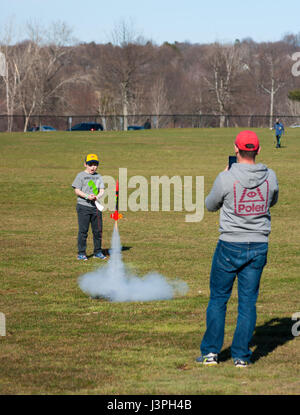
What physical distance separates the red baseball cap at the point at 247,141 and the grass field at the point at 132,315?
2.02 meters

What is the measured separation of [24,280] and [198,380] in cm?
603

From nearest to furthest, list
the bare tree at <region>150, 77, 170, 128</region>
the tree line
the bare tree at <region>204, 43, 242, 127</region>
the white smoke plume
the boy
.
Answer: the white smoke plume < the boy < the tree line < the bare tree at <region>204, 43, 242, 127</region> < the bare tree at <region>150, 77, 170, 128</region>

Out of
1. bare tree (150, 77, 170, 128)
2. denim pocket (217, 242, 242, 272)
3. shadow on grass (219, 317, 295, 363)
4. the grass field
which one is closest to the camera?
the grass field

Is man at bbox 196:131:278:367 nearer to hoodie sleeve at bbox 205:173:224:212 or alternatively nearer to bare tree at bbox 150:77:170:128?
hoodie sleeve at bbox 205:173:224:212

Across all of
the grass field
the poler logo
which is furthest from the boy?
the poler logo

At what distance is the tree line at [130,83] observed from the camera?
8300cm

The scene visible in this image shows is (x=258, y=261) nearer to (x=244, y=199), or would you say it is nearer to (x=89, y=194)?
(x=244, y=199)

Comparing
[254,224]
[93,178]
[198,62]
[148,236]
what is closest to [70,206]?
[148,236]

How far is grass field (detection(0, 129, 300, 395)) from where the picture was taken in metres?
5.67

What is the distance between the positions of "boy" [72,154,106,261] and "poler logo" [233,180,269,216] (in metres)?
6.52

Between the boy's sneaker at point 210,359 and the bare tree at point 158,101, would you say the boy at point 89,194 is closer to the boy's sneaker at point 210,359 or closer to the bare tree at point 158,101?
the boy's sneaker at point 210,359

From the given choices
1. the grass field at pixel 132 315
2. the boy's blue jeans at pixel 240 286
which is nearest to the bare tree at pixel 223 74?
the grass field at pixel 132 315

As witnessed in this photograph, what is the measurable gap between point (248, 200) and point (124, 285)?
4.73m

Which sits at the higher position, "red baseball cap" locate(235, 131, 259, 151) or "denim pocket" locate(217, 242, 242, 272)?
"red baseball cap" locate(235, 131, 259, 151)
